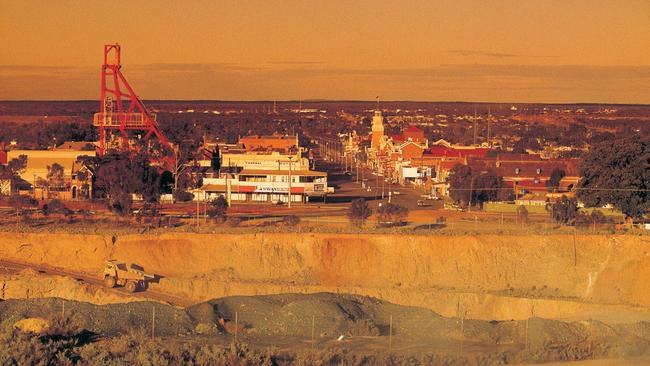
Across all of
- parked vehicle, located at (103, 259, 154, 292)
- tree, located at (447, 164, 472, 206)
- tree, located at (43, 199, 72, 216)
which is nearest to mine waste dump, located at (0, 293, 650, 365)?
parked vehicle, located at (103, 259, 154, 292)

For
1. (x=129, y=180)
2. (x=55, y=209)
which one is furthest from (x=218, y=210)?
(x=55, y=209)

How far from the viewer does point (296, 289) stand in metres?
43.2

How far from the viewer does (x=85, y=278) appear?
45500 mm

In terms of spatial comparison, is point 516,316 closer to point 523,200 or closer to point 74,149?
point 523,200

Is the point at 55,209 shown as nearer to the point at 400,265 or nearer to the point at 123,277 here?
the point at 123,277

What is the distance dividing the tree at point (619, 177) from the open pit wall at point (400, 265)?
13.0 meters

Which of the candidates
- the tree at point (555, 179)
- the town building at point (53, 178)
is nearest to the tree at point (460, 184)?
the tree at point (555, 179)

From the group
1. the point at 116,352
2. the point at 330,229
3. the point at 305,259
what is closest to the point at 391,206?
the point at 330,229

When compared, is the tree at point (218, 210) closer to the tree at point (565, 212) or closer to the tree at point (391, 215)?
the tree at point (391, 215)

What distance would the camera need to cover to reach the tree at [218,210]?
59469mm

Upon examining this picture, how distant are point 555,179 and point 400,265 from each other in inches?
1463

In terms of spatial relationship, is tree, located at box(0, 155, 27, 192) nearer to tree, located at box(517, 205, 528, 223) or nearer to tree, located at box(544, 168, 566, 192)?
tree, located at box(517, 205, 528, 223)

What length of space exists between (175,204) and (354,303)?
110 feet

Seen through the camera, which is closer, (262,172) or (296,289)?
(296,289)
